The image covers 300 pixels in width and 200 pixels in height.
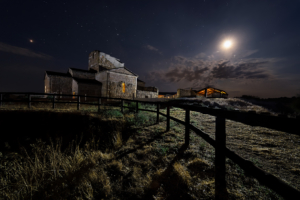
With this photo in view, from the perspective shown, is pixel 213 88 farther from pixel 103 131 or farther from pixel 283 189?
pixel 283 189

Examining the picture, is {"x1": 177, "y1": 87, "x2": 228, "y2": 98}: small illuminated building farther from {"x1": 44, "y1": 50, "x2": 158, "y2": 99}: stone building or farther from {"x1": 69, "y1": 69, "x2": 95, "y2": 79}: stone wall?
{"x1": 69, "y1": 69, "x2": 95, "y2": 79}: stone wall

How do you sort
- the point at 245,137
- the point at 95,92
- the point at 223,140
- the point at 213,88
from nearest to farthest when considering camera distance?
the point at 223,140 → the point at 245,137 → the point at 95,92 → the point at 213,88

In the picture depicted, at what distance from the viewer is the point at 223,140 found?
74.9 inches

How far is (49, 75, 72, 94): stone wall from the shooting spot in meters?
20.8

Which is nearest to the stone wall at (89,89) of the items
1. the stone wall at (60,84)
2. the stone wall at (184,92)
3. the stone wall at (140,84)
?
the stone wall at (60,84)

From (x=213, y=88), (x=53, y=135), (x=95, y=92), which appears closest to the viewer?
Result: (x=53, y=135)

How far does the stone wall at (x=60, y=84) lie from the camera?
20844mm

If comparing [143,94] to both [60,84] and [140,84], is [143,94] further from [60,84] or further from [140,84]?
[60,84]

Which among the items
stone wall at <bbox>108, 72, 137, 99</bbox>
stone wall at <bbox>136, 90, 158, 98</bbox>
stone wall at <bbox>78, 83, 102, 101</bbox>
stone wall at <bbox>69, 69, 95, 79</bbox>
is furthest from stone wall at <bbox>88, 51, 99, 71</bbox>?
stone wall at <bbox>136, 90, 158, 98</bbox>

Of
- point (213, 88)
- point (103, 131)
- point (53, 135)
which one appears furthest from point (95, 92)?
point (213, 88)

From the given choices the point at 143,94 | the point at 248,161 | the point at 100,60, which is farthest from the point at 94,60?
the point at 248,161

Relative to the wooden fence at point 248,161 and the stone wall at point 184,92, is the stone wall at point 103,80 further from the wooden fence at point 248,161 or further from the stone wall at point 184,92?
the wooden fence at point 248,161

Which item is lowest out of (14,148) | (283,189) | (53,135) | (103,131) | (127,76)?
(14,148)

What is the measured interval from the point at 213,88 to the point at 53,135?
29.1 m
